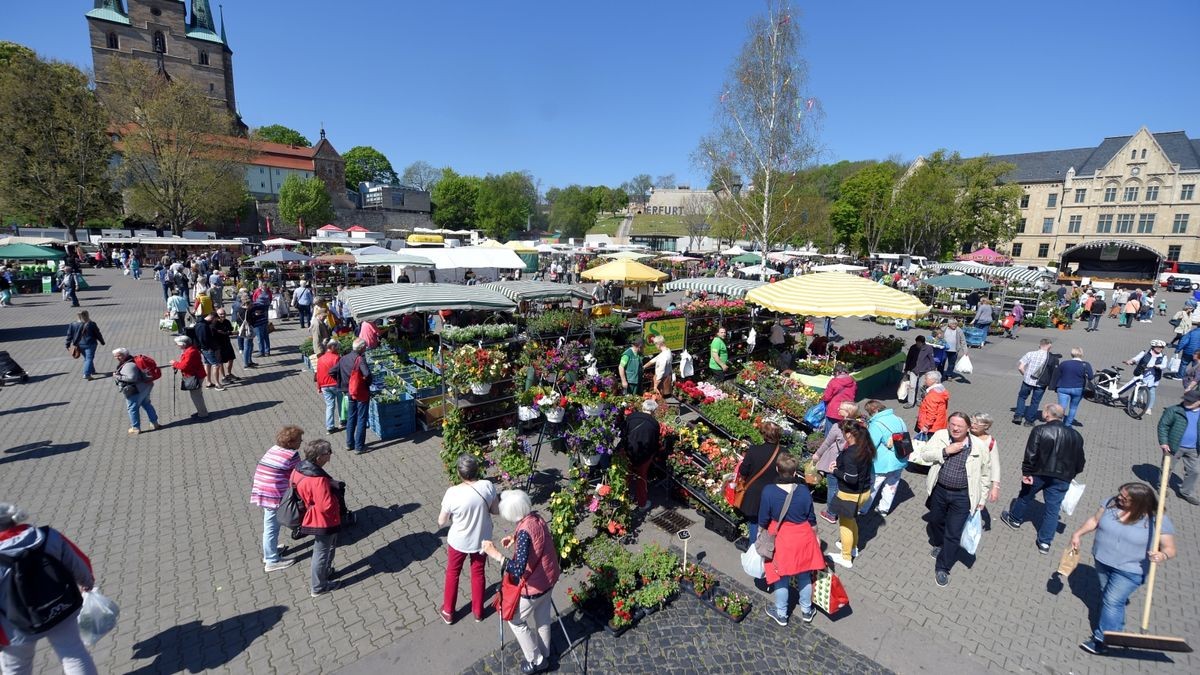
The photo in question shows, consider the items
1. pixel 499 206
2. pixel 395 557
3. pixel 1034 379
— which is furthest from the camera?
pixel 499 206

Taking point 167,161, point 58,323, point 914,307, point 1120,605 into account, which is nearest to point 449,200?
point 167,161

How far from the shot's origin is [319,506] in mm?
4812

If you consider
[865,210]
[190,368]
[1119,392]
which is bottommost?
[1119,392]

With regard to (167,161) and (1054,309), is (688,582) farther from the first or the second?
(167,161)

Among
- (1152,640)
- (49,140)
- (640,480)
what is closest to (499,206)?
(49,140)

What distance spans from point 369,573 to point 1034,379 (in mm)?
12190

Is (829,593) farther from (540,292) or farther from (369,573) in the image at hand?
(540,292)

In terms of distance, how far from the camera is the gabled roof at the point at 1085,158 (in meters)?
51.6

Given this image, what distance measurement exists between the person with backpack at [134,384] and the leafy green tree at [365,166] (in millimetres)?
99664

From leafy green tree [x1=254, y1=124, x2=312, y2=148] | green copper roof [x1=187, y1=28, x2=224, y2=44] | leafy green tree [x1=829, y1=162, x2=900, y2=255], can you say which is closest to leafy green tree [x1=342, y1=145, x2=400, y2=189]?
leafy green tree [x1=254, y1=124, x2=312, y2=148]

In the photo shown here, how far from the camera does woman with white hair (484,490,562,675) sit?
12.4 ft

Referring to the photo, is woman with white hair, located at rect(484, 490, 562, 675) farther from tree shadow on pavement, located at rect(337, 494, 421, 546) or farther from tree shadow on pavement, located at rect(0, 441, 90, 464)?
tree shadow on pavement, located at rect(0, 441, 90, 464)

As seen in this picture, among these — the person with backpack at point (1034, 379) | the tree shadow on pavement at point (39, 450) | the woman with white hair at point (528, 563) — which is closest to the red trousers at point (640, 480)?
the woman with white hair at point (528, 563)

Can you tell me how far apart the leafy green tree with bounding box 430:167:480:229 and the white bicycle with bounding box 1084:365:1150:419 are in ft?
263
